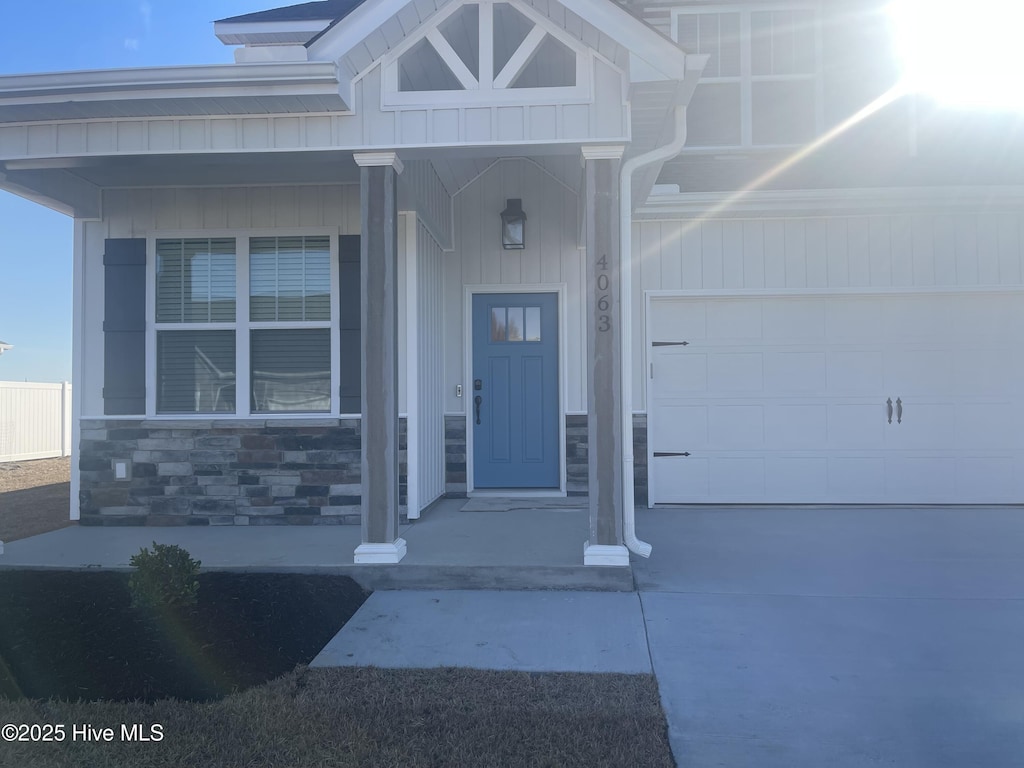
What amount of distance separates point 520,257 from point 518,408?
1.53 m

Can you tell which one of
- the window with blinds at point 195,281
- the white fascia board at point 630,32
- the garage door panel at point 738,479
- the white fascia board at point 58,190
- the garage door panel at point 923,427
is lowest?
the garage door panel at point 738,479

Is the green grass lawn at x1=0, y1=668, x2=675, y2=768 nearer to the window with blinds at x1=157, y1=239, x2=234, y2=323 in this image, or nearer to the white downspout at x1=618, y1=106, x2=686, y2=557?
the white downspout at x1=618, y1=106, x2=686, y2=557

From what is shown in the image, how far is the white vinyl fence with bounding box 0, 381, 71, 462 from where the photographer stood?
44.5 ft

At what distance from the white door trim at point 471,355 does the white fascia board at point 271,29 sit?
130 inches

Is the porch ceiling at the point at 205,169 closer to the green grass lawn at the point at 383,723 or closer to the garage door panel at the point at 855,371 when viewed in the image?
the green grass lawn at the point at 383,723

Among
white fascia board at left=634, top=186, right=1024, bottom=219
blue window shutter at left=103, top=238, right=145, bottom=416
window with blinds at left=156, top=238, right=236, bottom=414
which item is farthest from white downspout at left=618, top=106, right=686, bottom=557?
blue window shutter at left=103, top=238, right=145, bottom=416

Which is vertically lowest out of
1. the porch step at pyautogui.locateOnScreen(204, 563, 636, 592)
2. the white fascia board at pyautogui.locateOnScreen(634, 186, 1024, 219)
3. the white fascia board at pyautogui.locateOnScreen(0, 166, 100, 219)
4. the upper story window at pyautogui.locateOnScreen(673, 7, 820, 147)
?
the porch step at pyautogui.locateOnScreen(204, 563, 636, 592)

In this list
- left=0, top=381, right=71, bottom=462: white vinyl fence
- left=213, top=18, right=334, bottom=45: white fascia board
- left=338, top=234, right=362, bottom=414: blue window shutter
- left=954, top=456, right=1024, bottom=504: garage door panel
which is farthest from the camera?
left=0, top=381, right=71, bottom=462: white vinyl fence

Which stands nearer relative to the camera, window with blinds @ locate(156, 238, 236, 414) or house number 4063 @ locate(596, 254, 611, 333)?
house number 4063 @ locate(596, 254, 611, 333)

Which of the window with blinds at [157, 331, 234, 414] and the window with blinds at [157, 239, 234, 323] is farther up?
the window with blinds at [157, 239, 234, 323]

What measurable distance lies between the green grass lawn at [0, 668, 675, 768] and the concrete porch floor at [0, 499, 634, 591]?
129 cm

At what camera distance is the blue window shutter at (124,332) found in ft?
20.6

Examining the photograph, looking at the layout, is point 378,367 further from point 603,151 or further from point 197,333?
point 197,333

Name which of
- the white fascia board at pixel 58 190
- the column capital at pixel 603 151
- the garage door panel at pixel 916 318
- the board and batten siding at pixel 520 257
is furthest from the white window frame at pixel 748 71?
the white fascia board at pixel 58 190
